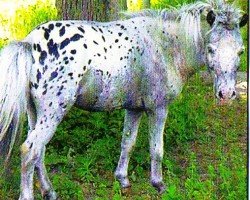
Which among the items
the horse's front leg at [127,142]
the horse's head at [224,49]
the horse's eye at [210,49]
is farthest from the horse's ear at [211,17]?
the horse's front leg at [127,142]

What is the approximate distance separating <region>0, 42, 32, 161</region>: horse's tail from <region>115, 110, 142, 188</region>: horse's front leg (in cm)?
122

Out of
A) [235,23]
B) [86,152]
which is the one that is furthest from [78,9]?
[235,23]

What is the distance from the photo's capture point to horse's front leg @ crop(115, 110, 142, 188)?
6.13 metres

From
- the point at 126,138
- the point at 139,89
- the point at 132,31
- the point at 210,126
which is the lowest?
the point at 210,126

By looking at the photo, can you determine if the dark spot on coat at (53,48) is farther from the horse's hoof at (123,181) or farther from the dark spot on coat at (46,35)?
the horse's hoof at (123,181)

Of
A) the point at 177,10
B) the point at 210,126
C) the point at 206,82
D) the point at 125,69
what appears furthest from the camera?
the point at 206,82

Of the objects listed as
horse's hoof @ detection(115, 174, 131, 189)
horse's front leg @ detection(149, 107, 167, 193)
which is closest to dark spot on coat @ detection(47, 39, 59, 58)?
horse's front leg @ detection(149, 107, 167, 193)

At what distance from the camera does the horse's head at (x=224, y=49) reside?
5492 millimetres

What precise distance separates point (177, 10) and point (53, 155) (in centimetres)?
183

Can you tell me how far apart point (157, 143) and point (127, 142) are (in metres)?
0.32

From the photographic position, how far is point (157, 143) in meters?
5.98

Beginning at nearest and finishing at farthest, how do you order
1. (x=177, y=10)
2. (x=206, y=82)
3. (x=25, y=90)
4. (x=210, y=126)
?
1. (x=25, y=90)
2. (x=177, y=10)
3. (x=210, y=126)
4. (x=206, y=82)

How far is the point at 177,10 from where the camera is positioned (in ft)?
19.4

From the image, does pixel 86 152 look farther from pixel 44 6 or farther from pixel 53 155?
pixel 44 6
